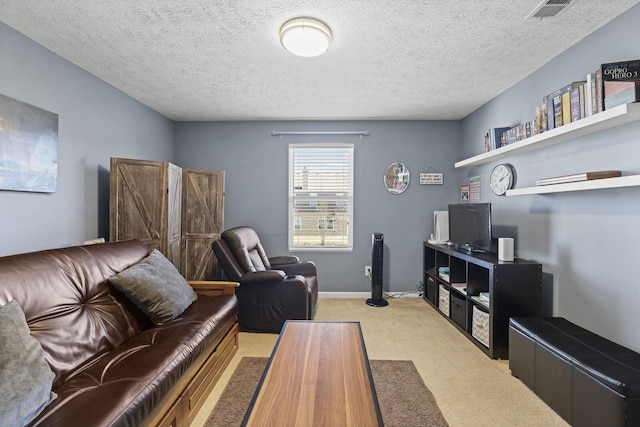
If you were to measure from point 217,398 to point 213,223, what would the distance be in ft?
6.91

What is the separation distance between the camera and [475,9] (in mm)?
1938

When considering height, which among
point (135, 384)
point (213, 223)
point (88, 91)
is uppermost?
point (88, 91)

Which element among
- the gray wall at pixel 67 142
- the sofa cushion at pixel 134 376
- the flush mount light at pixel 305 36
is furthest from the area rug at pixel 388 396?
the flush mount light at pixel 305 36

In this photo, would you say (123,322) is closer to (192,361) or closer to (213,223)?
(192,361)

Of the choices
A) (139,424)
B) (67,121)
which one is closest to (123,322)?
(139,424)

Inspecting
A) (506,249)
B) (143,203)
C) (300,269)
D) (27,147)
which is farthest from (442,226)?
(27,147)

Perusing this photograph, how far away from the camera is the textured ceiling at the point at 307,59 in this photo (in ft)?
6.33

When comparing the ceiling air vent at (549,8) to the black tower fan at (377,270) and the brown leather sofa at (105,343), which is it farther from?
the brown leather sofa at (105,343)

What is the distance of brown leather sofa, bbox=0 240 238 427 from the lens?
1241 millimetres

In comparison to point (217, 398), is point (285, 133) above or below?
above

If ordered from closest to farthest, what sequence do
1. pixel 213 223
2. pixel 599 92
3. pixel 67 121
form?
pixel 599 92, pixel 67 121, pixel 213 223

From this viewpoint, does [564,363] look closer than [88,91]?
Yes

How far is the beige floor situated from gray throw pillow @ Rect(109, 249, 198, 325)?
2.07 feet

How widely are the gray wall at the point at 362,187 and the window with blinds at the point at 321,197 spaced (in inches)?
4.0
